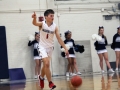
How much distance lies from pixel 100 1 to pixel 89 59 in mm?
2720

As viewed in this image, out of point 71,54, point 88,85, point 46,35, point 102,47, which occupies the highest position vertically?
point 46,35

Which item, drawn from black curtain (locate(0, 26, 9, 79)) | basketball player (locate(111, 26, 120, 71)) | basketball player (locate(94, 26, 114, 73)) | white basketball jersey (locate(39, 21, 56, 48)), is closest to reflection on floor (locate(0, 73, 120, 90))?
white basketball jersey (locate(39, 21, 56, 48))

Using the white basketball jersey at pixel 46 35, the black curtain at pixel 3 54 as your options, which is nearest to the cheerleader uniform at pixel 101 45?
the black curtain at pixel 3 54

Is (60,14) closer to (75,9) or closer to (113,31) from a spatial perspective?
(75,9)

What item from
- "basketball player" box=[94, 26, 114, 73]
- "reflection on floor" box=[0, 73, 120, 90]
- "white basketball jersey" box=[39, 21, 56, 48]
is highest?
"white basketball jersey" box=[39, 21, 56, 48]

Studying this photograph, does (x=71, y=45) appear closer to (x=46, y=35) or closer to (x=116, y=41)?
(x=116, y=41)

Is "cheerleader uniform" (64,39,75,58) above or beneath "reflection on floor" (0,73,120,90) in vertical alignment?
above

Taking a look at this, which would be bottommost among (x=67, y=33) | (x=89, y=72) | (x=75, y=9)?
(x=89, y=72)

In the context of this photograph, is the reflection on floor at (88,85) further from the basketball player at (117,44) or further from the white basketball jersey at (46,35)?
the basketball player at (117,44)

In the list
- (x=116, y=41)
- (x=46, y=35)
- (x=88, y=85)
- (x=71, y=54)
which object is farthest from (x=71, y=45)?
(x=46, y=35)

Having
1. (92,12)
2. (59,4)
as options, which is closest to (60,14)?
(59,4)

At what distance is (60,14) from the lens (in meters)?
15.5

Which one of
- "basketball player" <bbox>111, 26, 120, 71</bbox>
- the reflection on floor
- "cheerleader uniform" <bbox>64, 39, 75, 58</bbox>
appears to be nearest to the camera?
the reflection on floor

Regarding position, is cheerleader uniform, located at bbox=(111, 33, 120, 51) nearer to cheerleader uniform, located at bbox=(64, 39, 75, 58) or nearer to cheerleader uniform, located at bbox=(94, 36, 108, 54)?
cheerleader uniform, located at bbox=(94, 36, 108, 54)
